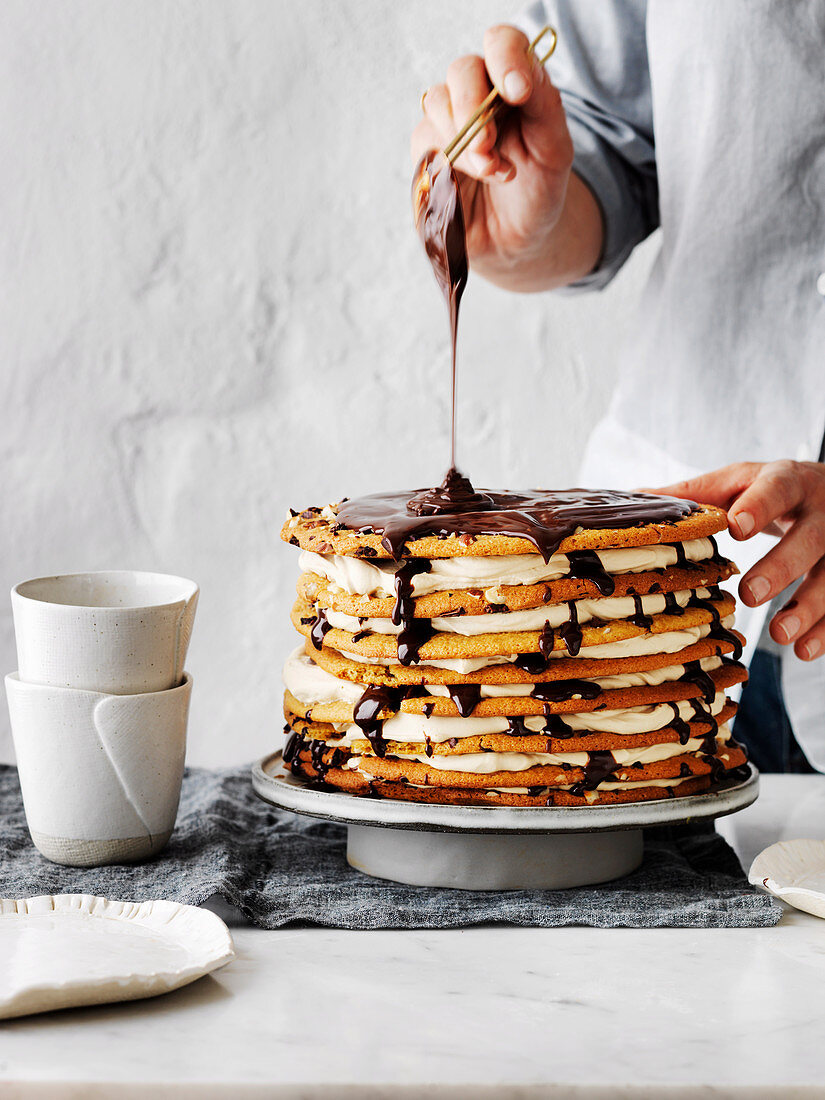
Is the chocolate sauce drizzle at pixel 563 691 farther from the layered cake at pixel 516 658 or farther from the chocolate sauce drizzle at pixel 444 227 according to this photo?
the chocolate sauce drizzle at pixel 444 227

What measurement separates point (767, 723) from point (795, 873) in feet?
2.43

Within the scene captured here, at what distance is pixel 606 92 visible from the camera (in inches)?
77.0

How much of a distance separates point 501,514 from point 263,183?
5.73ft

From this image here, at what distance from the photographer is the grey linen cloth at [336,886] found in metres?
0.99

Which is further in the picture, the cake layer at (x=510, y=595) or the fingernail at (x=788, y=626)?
the fingernail at (x=788, y=626)

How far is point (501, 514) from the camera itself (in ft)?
3.53

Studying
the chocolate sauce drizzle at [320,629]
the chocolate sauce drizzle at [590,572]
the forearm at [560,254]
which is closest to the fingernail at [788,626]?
the chocolate sauce drizzle at [590,572]

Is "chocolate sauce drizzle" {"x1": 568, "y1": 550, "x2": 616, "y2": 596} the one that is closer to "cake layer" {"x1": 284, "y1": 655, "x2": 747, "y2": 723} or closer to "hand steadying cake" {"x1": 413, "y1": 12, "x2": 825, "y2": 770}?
"cake layer" {"x1": 284, "y1": 655, "x2": 747, "y2": 723}

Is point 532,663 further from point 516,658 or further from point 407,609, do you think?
point 407,609

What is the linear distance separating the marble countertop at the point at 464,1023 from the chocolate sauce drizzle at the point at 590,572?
308 millimetres

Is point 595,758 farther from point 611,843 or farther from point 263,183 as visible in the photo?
point 263,183

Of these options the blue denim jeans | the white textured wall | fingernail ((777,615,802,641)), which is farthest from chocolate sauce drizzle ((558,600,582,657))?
the white textured wall

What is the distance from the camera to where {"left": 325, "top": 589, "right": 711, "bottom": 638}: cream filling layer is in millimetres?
1040

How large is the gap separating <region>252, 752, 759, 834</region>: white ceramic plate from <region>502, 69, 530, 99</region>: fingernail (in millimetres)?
790
